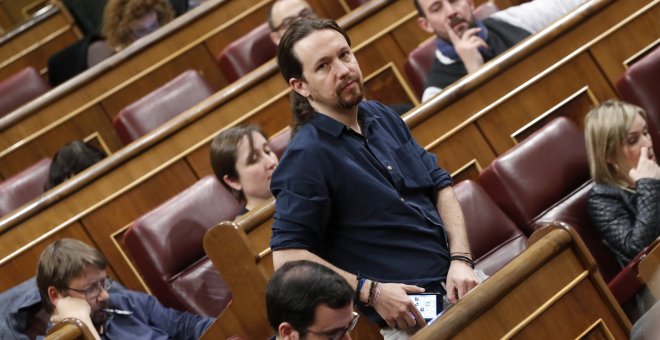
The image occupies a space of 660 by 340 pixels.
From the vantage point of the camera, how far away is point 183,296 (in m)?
0.91

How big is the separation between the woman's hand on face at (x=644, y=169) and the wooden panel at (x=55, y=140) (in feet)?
2.27

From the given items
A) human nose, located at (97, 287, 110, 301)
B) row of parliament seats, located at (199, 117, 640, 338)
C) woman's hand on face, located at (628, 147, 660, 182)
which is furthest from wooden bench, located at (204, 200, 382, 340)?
woman's hand on face, located at (628, 147, 660, 182)

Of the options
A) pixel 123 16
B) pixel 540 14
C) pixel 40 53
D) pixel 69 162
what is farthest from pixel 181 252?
pixel 40 53

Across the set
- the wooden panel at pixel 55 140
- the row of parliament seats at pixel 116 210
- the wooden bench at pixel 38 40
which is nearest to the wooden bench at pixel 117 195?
the row of parliament seats at pixel 116 210

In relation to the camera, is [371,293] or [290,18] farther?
[290,18]

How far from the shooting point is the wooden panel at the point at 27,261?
1016mm

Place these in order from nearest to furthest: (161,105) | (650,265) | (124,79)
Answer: (650,265) → (161,105) → (124,79)

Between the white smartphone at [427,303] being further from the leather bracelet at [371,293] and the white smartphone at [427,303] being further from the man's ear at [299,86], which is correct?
the man's ear at [299,86]

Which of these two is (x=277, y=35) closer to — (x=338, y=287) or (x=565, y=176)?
(x=565, y=176)

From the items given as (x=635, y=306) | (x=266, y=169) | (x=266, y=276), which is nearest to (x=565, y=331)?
(x=635, y=306)

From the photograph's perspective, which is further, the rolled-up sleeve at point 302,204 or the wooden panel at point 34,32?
the wooden panel at point 34,32

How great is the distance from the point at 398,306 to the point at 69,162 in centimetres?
62

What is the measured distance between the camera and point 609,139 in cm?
89

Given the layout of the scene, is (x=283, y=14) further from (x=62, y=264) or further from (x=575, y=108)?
(x=62, y=264)
